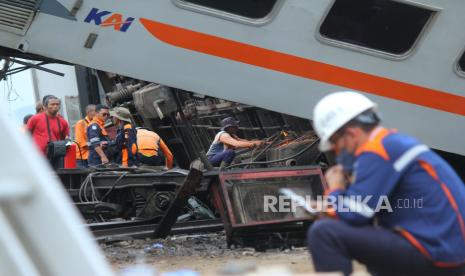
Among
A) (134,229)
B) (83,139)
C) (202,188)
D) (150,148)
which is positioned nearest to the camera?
(202,188)

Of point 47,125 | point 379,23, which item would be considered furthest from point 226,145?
point 379,23

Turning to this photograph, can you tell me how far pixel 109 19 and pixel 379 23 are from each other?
248cm

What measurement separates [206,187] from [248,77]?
1.38 metres

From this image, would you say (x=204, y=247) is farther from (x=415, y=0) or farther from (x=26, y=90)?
(x=26, y=90)

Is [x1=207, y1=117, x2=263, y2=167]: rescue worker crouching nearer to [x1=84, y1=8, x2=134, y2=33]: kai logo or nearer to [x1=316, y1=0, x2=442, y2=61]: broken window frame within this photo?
[x1=316, y1=0, x2=442, y2=61]: broken window frame

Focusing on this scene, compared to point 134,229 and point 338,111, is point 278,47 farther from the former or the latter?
point 338,111

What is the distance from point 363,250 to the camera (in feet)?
12.5

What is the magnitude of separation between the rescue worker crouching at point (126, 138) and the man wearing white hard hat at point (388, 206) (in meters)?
6.78

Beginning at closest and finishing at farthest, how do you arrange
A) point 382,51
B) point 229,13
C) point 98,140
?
point 229,13
point 382,51
point 98,140

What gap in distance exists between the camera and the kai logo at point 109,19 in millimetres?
7152

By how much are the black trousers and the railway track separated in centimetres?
486

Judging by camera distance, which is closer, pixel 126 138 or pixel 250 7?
pixel 250 7

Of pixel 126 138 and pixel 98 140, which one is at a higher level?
pixel 126 138

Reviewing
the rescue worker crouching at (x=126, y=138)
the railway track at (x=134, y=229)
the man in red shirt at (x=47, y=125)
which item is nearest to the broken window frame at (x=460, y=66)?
the railway track at (x=134, y=229)
